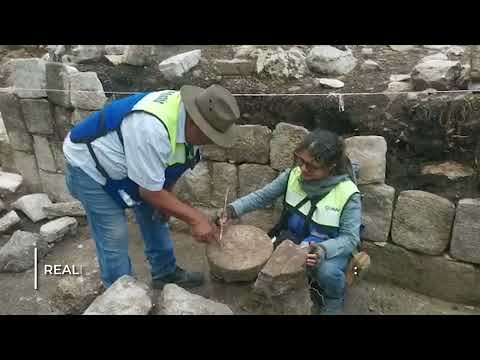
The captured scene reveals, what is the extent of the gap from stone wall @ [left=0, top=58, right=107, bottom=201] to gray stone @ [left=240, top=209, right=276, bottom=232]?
1949 mm

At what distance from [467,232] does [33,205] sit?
448cm

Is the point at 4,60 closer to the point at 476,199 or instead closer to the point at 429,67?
the point at 429,67

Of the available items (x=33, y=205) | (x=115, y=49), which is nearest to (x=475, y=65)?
(x=115, y=49)

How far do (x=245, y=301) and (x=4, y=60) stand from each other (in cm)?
622

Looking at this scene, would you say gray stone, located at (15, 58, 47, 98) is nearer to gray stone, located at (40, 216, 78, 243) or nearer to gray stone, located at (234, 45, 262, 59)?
gray stone, located at (40, 216, 78, 243)

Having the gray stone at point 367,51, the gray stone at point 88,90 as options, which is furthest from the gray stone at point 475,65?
the gray stone at point 88,90

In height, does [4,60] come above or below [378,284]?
above

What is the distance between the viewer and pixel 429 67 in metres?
4.07

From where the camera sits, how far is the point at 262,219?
15.0 feet

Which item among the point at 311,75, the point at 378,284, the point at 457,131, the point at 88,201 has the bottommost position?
the point at 378,284

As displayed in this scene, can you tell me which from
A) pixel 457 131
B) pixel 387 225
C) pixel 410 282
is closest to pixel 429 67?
pixel 457 131

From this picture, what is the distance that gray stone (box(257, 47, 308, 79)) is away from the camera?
4.60m

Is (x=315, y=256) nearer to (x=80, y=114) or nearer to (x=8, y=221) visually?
(x=80, y=114)

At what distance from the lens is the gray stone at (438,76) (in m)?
3.97
